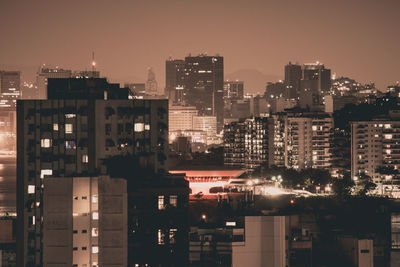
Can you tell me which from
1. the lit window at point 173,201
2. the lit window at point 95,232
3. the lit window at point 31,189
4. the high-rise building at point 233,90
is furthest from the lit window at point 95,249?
the high-rise building at point 233,90

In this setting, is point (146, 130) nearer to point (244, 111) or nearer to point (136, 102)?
point (136, 102)

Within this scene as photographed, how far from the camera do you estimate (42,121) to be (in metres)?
18.9

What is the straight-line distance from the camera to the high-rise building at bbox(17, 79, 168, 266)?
18.4m

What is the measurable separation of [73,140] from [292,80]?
198 feet

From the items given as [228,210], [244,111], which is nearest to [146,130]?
[228,210]

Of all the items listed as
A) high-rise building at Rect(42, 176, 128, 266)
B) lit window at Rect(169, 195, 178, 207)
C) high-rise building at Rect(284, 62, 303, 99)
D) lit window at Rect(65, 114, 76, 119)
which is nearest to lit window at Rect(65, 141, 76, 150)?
lit window at Rect(65, 114, 76, 119)

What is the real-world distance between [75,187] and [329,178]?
24.6m

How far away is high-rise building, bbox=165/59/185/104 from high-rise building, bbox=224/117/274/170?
4340cm

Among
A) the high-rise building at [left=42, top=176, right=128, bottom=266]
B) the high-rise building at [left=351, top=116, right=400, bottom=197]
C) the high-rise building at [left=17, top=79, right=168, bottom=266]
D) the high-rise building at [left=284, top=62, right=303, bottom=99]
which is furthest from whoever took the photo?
the high-rise building at [left=284, top=62, right=303, bottom=99]

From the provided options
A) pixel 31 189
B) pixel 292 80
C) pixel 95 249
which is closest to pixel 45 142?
pixel 31 189

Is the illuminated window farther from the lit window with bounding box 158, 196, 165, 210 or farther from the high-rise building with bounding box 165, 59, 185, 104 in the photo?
the high-rise building with bounding box 165, 59, 185, 104

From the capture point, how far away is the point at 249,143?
159 ft

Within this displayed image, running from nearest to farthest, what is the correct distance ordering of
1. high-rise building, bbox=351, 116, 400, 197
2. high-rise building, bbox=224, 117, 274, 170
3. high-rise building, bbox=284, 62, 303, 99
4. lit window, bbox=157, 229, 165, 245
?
lit window, bbox=157, 229, 165, 245 < high-rise building, bbox=351, 116, 400, 197 < high-rise building, bbox=224, 117, 274, 170 < high-rise building, bbox=284, 62, 303, 99

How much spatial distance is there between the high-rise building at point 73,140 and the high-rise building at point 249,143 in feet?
88.9
